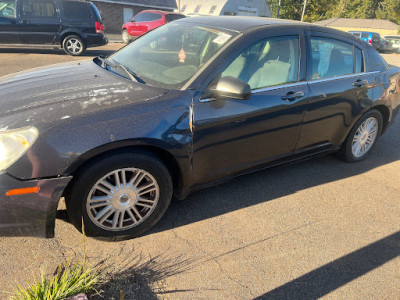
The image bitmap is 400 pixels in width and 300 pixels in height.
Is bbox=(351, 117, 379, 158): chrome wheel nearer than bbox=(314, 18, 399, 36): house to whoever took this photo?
Yes

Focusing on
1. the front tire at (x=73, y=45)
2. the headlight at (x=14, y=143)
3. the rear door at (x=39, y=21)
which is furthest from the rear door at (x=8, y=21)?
the headlight at (x=14, y=143)

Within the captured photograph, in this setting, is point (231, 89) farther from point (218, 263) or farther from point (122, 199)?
point (218, 263)

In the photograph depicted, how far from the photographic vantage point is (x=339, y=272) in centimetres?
238

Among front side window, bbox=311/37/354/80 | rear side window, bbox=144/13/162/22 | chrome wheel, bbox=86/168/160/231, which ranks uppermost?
rear side window, bbox=144/13/162/22

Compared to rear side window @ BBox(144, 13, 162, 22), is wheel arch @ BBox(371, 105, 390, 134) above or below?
below

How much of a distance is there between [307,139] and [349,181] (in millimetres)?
867

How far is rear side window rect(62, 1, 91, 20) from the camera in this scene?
33.4 ft

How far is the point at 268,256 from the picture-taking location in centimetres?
249

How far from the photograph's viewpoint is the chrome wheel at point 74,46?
10461 mm

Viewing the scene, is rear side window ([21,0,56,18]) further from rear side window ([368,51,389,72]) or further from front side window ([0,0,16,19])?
rear side window ([368,51,389,72])

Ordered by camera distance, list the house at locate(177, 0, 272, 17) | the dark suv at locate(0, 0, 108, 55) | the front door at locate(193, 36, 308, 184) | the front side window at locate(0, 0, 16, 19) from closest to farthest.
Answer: the front door at locate(193, 36, 308, 184)
the front side window at locate(0, 0, 16, 19)
the dark suv at locate(0, 0, 108, 55)
the house at locate(177, 0, 272, 17)

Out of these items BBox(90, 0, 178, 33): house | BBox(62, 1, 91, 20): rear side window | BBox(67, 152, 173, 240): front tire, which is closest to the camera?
BBox(67, 152, 173, 240): front tire

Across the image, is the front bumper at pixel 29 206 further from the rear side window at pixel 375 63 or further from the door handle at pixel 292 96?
the rear side window at pixel 375 63

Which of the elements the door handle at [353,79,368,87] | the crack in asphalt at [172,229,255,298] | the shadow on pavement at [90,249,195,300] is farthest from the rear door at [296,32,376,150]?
the shadow on pavement at [90,249,195,300]
